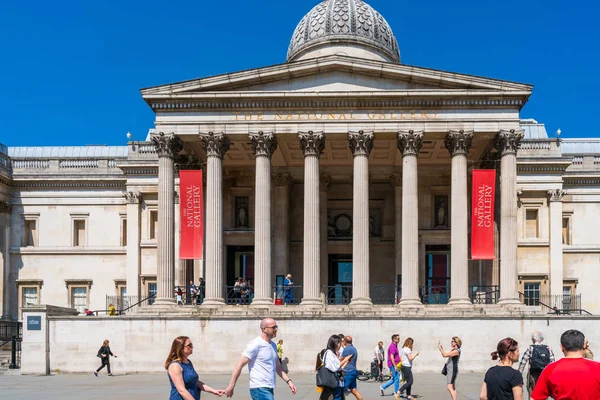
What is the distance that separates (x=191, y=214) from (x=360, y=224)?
814 centimetres

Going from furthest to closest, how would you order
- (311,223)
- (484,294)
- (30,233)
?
(30,233)
(484,294)
(311,223)

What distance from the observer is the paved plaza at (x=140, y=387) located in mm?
26047

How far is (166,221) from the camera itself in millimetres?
40562

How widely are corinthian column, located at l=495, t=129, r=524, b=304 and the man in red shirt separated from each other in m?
30.5

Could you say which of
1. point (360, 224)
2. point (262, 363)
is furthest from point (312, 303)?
point (262, 363)

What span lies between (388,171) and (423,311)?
481 inches

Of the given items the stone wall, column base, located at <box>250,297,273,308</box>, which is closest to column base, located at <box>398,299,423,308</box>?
the stone wall

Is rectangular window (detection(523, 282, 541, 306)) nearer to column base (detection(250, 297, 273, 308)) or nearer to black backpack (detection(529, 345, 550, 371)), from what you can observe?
column base (detection(250, 297, 273, 308))

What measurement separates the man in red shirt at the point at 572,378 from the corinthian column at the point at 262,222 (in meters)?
30.8

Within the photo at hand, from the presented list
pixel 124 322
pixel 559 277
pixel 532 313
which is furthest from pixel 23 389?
pixel 559 277

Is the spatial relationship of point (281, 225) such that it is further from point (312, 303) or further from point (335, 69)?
point (335, 69)

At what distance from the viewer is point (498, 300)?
1607 inches

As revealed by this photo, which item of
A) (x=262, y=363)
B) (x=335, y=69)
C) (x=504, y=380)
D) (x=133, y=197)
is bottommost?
(x=262, y=363)

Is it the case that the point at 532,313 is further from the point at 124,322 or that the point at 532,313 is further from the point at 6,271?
the point at 6,271
